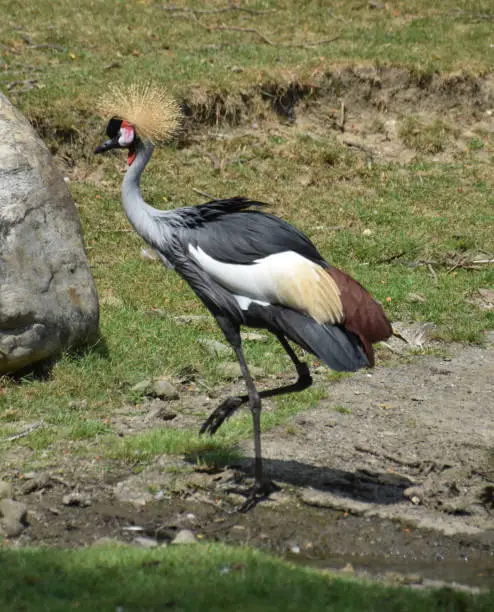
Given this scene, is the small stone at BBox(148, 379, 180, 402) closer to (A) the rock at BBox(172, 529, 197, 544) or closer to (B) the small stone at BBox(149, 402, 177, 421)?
(B) the small stone at BBox(149, 402, 177, 421)

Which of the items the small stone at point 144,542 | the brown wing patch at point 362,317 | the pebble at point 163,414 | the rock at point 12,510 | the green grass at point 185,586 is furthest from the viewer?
the pebble at point 163,414

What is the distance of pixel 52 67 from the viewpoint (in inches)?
519

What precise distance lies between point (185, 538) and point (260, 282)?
5.15ft

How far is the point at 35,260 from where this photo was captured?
718 centimetres

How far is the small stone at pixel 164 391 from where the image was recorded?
7320 millimetres

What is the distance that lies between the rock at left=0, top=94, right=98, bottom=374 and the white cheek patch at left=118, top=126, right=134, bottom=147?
120cm

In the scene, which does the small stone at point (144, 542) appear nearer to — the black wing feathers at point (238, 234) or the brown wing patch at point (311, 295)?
the brown wing patch at point (311, 295)

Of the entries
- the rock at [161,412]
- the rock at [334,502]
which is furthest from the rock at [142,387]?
the rock at [334,502]

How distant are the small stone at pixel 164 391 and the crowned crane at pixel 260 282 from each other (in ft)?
4.29

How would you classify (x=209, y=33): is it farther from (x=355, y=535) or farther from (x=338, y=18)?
(x=355, y=535)

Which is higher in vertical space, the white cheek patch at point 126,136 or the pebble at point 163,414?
the white cheek patch at point 126,136

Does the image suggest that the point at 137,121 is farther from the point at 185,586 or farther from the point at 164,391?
the point at 185,586

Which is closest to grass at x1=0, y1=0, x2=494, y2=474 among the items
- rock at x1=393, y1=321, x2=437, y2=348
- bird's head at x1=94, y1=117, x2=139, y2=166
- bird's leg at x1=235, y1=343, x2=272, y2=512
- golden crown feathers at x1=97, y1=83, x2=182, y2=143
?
rock at x1=393, y1=321, x2=437, y2=348

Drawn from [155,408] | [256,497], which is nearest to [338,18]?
[155,408]
